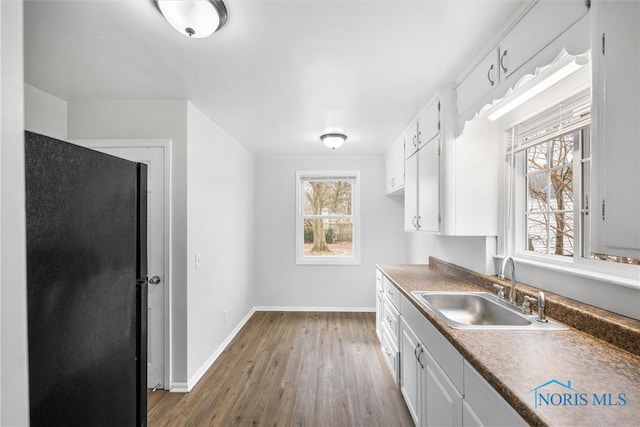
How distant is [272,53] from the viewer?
1807 mm

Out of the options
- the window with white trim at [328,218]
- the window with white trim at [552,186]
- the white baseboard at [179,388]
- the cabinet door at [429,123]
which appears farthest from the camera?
the window with white trim at [328,218]

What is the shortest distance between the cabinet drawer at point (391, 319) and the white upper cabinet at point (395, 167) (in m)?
1.42

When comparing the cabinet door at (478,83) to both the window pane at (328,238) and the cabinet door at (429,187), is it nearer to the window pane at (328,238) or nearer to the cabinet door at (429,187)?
the cabinet door at (429,187)

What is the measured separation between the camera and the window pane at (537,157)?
1905 millimetres

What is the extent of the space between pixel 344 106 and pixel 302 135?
1053 millimetres

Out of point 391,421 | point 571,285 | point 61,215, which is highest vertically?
point 61,215

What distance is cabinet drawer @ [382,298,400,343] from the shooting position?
2.46 metres

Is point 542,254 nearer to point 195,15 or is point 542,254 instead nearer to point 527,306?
point 527,306

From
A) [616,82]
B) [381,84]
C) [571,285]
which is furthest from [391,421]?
[381,84]

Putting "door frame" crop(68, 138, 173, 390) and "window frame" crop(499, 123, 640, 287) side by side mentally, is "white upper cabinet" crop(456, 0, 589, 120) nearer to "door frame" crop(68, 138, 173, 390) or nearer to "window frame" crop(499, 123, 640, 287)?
"window frame" crop(499, 123, 640, 287)

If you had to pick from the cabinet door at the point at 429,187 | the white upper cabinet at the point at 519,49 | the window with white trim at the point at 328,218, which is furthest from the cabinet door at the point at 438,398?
the window with white trim at the point at 328,218

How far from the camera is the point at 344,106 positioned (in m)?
2.67

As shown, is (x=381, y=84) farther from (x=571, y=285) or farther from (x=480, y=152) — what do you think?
(x=571, y=285)

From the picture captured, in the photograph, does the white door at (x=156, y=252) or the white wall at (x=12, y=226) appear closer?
the white wall at (x=12, y=226)
